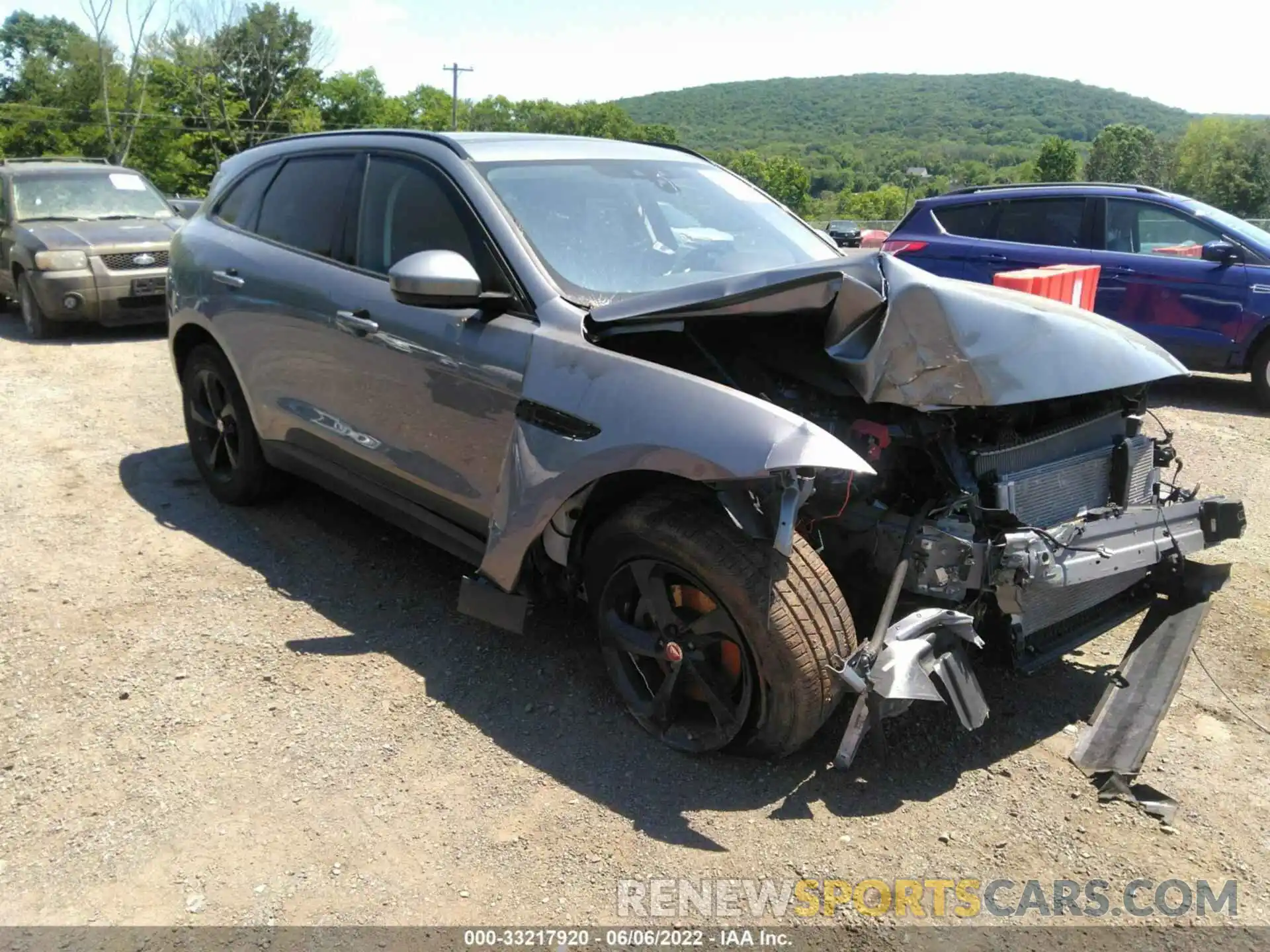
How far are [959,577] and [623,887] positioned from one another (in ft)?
4.12

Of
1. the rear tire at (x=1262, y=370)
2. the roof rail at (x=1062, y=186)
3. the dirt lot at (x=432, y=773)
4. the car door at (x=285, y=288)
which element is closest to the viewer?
the dirt lot at (x=432, y=773)

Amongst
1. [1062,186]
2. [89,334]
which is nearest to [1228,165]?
[1062,186]

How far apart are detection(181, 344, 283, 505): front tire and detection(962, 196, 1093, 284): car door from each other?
6.14 m

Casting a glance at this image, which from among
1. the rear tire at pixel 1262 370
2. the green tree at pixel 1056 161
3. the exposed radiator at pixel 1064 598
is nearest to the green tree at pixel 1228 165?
the green tree at pixel 1056 161

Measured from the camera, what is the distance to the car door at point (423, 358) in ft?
10.9

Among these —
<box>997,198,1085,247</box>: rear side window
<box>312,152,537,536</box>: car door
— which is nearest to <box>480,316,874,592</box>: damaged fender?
<box>312,152,537,536</box>: car door

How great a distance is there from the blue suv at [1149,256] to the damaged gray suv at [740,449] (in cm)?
527

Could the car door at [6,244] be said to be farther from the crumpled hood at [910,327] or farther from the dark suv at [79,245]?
the crumpled hood at [910,327]

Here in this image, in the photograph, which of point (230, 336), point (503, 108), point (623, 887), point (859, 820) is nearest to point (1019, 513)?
point (859, 820)

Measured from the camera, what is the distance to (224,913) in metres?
2.46

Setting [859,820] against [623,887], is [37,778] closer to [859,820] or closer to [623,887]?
[623,887]

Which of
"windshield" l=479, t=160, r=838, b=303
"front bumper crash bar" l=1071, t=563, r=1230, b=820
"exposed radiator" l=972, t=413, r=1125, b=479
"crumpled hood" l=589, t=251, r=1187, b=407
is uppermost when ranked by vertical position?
"windshield" l=479, t=160, r=838, b=303

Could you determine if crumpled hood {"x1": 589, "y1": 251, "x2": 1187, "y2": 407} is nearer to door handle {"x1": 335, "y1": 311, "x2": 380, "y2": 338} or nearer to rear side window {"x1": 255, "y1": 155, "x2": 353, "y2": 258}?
door handle {"x1": 335, "y1": 311, "x2": 380, "y2": 338}

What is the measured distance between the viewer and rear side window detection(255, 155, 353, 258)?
4223 mm
